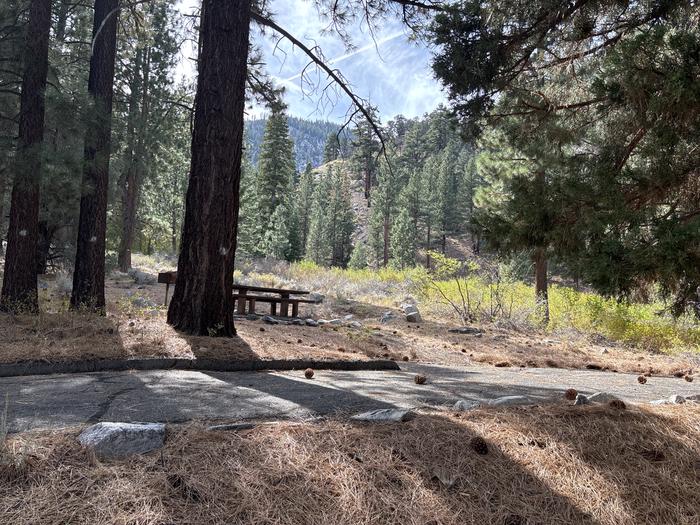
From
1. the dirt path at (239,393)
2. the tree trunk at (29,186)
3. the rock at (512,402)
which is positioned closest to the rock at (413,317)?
the dirt path at (239,393)

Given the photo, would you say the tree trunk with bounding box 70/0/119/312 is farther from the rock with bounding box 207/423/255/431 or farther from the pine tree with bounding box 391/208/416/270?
the pine tree with bounding box 391/208/416/270

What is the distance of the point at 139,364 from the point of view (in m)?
4.43

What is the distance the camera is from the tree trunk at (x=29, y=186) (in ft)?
23.6

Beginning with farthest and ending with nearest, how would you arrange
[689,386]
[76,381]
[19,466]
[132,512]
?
1. [689,386]
2. [76,381]
3. [19,466]
4. [132,512]

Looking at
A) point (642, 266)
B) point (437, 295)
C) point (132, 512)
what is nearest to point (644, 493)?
point (642, 266)

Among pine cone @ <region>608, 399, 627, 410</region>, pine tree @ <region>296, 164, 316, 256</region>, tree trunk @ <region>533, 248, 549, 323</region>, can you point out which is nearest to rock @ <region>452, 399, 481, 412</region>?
pine cone @ <region>608, 399, 627, 410</region>

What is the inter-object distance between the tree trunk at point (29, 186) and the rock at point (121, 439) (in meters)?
6.19

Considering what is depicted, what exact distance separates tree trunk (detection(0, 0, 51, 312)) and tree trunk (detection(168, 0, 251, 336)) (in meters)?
3.33

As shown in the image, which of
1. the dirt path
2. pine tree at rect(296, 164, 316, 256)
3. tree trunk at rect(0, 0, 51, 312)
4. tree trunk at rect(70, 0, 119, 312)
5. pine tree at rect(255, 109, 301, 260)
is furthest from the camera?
pine tree at rect(296, 164, 316, 256)

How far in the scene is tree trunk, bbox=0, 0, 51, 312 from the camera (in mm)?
7188

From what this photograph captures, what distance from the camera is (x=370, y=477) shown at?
193cm

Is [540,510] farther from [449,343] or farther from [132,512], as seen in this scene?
[449,343]

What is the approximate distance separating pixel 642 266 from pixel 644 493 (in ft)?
5.08

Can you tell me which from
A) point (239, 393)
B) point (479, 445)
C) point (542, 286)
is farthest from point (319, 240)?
point (479, 445)
